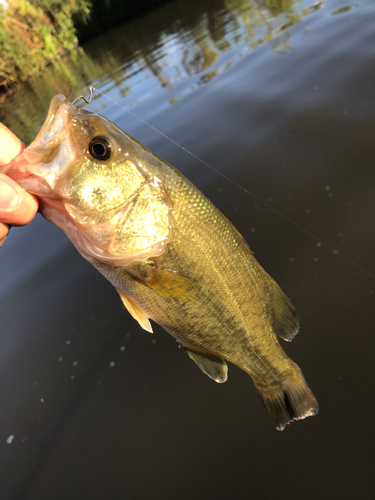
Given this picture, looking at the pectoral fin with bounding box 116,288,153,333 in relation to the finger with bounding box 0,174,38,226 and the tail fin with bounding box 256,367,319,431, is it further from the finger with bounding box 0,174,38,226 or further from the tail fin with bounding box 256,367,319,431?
the tail fin with bounding box 256,367,319,431

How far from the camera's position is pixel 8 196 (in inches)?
50.6

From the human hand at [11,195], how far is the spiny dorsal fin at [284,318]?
1.42 metres

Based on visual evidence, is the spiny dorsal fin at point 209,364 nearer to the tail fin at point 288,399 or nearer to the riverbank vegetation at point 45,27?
the tail fin at point 288,399

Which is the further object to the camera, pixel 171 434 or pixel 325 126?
pixel 325 126

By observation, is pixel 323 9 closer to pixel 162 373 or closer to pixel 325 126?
pixel 325 126

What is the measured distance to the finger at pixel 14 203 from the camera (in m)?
1.27

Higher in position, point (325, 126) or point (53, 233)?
point (53, 233)

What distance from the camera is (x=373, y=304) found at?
98.8 inches

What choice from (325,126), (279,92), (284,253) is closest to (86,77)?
(279,92)

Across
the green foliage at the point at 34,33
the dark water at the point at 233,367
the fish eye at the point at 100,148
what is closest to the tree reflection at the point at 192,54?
the dark water at the point at 233,367

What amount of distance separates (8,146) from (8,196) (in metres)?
0.22

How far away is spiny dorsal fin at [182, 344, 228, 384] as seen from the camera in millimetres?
1760

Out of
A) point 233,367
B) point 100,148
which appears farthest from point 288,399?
point 100,148

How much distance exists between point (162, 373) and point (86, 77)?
1362 cm
